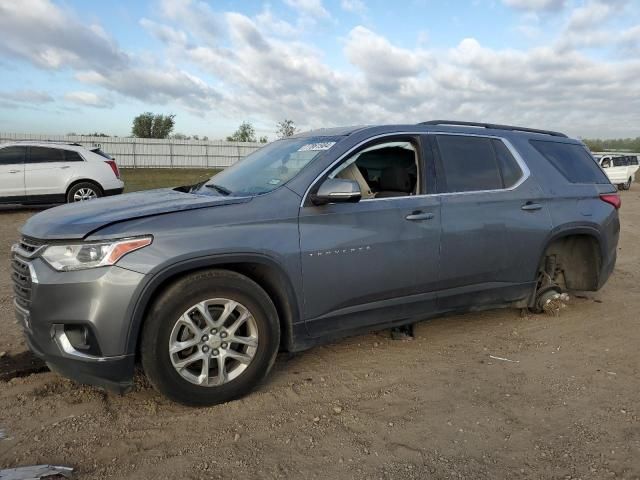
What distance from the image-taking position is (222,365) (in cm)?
330

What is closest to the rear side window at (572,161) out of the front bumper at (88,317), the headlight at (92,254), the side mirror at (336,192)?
the side mirror at (336,192)

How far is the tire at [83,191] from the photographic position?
494 inches

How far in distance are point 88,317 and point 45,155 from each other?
1117 centimetres

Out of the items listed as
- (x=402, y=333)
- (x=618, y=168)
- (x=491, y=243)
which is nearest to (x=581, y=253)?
(x=491, y=243)

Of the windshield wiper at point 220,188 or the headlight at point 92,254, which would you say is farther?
the windshield wiper at point 220,188

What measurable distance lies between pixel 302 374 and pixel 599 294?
4.13 meters

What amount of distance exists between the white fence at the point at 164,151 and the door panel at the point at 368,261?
35.6 meters

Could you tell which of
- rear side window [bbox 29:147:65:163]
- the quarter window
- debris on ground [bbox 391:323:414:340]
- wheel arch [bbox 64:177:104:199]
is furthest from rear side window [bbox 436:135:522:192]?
rear side window [bbox 29:147:65:163]

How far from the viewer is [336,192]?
3.46 meters

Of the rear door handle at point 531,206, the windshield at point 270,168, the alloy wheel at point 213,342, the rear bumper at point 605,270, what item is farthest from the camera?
the rear bumper at point 605,270

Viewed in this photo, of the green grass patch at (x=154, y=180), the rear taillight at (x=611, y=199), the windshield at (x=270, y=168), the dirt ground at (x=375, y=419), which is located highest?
the green grass patch at (x=154, y=180)

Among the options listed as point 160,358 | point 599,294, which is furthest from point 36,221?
point 599,294

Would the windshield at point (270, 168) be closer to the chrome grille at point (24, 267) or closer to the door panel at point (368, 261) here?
the door panel at point (368, 261)

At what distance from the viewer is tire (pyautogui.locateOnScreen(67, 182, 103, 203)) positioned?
12.5 meters
